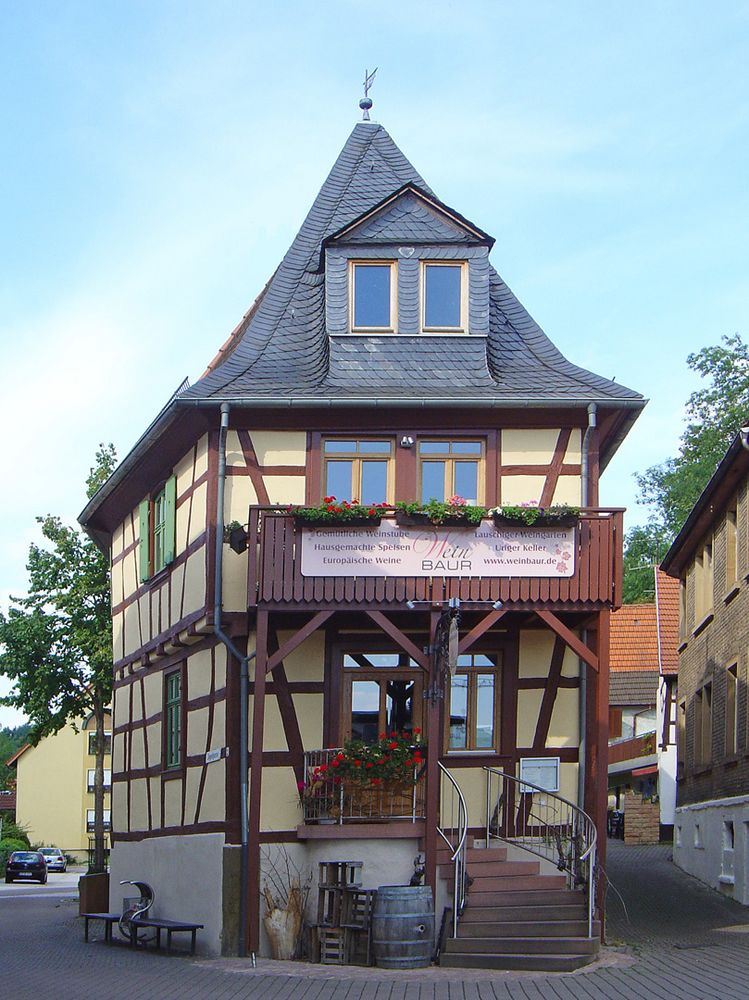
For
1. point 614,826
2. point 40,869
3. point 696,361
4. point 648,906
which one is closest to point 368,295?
point 648,906

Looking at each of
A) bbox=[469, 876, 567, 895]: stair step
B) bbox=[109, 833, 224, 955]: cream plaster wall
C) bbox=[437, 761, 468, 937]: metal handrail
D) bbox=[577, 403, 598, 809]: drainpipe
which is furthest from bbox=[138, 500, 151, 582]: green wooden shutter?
bbox=[469, 876, 567, 895]: stair step

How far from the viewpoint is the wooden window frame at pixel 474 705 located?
67.3 ft

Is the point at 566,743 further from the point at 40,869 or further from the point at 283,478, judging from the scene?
the point at 40,869

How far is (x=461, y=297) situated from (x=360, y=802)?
23.0ft

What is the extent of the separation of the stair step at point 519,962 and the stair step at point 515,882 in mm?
1160

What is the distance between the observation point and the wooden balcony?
63.4 ft

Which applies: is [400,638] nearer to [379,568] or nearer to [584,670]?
[379,568]

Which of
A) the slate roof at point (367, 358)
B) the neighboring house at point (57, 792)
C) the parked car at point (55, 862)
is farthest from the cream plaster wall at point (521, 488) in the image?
the neighboring house at point (57, 792)

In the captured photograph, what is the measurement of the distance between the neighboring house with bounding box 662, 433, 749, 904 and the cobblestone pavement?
1969 mm

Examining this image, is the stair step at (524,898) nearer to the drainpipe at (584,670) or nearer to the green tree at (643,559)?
the drainpipe at (584,670)

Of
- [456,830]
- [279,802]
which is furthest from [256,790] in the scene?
[456,830]

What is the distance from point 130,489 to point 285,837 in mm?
7856

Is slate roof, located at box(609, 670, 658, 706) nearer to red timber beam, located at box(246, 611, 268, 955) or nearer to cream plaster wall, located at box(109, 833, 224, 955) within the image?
cream plaster wall, located at box(109, 833, 224, 955)

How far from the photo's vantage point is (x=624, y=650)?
156ft
